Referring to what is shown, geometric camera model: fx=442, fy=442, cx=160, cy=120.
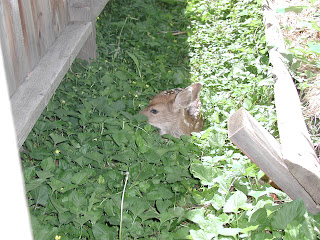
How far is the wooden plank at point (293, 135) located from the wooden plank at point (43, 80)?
6.13 ft

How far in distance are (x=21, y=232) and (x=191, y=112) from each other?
2.75 m

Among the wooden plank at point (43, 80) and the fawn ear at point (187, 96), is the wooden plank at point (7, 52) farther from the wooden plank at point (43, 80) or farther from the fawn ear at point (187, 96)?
the fawn ear at point (187, 96)

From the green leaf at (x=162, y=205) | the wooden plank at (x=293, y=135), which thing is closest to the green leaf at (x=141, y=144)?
the green leaf at (x=162, y=205)

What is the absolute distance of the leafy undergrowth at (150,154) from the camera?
2803 millimetres

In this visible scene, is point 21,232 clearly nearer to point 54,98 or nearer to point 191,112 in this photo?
point 54,98

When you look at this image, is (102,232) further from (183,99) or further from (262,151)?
(183,99)

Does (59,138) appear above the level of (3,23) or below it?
below

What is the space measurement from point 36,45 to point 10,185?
1.54m

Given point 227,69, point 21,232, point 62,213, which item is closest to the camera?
point 21,232

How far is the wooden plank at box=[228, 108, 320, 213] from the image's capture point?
278 cm

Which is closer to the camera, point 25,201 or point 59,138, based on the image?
point 25,201

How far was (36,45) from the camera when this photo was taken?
13.1 feet

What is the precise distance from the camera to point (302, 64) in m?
5.00

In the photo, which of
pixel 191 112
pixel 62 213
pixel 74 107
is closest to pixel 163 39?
pixel 191 112
